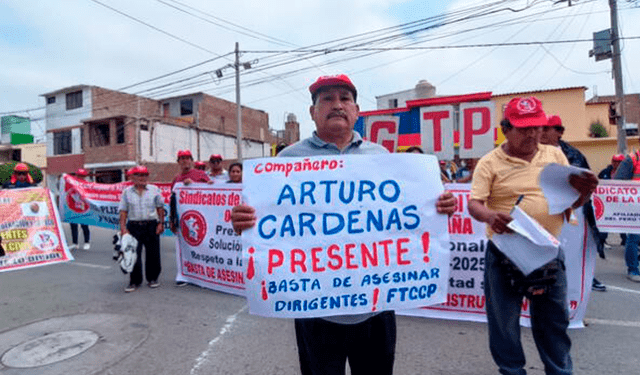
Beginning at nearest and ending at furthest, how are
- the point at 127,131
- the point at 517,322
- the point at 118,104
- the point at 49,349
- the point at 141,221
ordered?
the point at 517,322 < the point at 49,349 < the point at 141,221 < the point at 127,131 < the point at 118,104

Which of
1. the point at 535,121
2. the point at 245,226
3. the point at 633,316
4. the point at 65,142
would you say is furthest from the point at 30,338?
the point at 65,142

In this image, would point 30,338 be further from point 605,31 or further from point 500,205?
point 605,31

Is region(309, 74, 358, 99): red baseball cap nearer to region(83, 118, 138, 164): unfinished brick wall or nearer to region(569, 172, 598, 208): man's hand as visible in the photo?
region(569, 172, 598, 208): man's hand

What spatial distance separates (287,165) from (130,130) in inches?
1205

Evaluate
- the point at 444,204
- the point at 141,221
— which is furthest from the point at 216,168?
the point at 444,204

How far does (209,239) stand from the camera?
5352 millimetres

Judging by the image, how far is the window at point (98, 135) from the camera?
1227 inches

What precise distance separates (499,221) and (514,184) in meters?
0.28

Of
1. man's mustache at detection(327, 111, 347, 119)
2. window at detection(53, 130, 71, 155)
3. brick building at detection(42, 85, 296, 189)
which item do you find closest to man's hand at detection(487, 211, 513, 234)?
man's mustache at detection(327, 111, 347, 119)

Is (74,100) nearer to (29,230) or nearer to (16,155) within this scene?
(16,155)

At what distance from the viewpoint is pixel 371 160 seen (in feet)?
6.41

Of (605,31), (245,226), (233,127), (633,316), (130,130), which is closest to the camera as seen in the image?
(245,226)

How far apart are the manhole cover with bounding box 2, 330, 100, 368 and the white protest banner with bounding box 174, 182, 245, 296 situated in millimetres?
1650

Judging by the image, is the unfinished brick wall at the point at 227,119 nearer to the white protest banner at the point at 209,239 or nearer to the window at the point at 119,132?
the window at the point at 119,132
